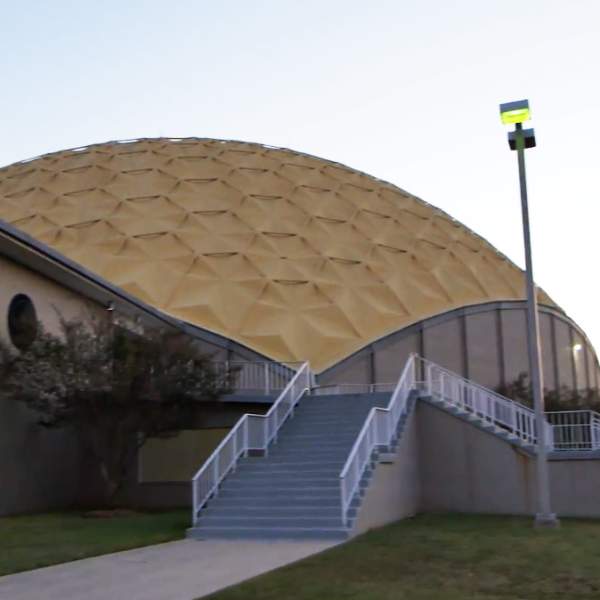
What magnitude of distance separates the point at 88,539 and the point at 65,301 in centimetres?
908

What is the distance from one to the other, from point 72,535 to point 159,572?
4635 millimetres

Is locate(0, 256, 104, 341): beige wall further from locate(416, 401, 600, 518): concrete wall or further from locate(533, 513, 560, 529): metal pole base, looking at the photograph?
locate(533, 513, 560, 529): metal pole base

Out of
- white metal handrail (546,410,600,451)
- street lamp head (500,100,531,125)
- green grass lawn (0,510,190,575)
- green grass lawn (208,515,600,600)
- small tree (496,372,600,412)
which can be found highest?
street lamp head (500,100,531,125)

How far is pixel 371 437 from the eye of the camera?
17.9 meters

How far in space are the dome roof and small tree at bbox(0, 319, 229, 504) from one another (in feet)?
23.7

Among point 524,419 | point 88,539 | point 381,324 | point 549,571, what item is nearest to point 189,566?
point 88,539

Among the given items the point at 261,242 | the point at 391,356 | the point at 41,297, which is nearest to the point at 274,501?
the point at 41,297

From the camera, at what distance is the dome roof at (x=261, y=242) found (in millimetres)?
28891

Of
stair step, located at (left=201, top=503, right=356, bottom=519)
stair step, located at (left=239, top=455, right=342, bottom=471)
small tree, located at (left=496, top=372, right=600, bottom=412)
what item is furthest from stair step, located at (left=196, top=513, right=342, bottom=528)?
small tree, located at (left=496, top=372, right=600, bottom=412)

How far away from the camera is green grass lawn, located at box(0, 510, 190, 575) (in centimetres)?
1341

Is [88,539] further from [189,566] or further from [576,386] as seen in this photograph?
[576,386]

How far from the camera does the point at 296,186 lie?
37.4m

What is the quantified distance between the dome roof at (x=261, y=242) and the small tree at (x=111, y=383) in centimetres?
722

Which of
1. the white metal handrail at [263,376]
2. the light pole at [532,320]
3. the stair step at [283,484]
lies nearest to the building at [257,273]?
the white metal handrail at [263,376]
